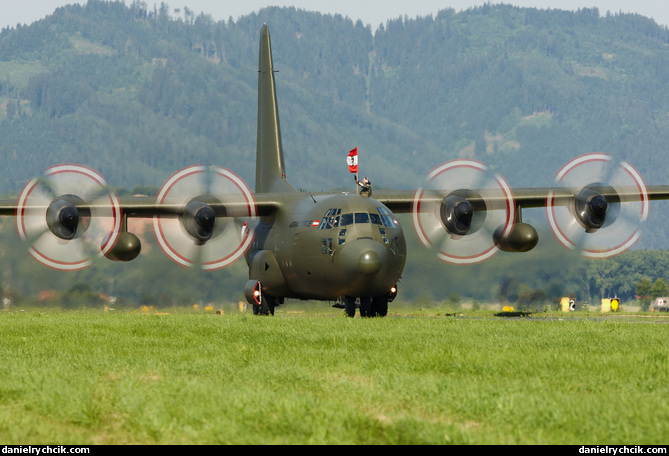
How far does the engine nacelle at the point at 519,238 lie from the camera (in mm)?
33062

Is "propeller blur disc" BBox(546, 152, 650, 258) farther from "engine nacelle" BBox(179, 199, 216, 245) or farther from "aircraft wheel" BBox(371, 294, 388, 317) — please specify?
"engine nacelle" BBox(179, 199, 216, 245)

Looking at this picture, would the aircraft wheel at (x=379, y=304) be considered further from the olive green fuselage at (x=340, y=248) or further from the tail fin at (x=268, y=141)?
the tail fin at (x=268, y=141)

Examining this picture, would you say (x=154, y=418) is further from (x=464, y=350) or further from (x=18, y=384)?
(x=464, y=350)

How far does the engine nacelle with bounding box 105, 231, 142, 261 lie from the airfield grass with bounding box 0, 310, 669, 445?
44.7 feet

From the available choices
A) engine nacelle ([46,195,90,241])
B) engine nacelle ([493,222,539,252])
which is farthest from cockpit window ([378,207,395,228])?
engine nacelle ([46,195,90,241])

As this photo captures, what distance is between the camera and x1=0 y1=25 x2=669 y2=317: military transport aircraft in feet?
102

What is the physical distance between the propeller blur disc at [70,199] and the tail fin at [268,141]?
25.3 ft

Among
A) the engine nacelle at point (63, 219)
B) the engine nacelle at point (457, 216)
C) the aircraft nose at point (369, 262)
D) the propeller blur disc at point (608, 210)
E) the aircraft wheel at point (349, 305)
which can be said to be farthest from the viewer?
the propeller blur disc at point (608, 210)

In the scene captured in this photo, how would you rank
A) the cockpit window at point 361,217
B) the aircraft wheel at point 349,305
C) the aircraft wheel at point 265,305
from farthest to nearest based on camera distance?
1. the aircraft wheel at point 265,305
2. the aircraft wheel at point 349,305
3. the cockpit window at point 361,217

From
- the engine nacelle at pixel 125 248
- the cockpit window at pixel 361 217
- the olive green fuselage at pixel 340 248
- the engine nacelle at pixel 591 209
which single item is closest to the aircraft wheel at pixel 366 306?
the olive green fuselage at pixel 340 248

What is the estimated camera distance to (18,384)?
11.3 m

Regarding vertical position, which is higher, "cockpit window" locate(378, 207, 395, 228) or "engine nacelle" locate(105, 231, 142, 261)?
"cockpit window" locate(378, 207, 395, 228)

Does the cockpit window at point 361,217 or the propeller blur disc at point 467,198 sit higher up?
the propeller blur disc at point 467,198
